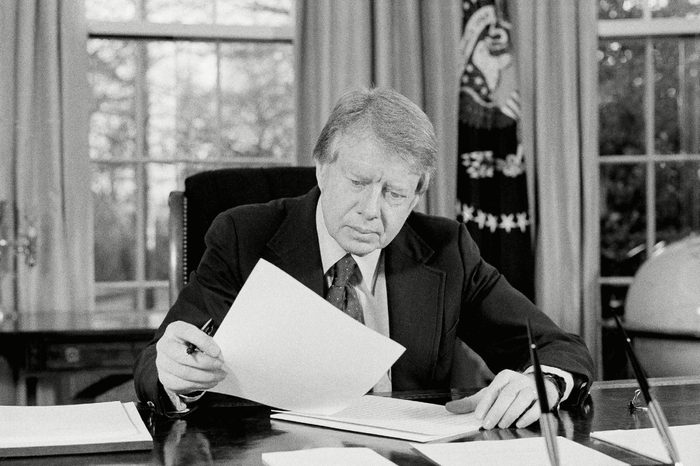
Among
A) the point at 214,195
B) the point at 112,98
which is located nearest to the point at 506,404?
the point at 214,195

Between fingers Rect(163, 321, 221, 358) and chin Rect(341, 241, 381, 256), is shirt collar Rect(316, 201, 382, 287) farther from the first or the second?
fingers Rect(163, 321, 221, 358)

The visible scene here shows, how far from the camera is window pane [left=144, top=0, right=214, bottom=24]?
419 centimetres

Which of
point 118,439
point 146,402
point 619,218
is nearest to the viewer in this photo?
point 118,439

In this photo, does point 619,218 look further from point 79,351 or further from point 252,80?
point 79,351

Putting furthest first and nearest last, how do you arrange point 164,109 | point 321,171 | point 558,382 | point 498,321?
1. point 164,109
2. point 498,321
3. point 321,171
4. point 558,382

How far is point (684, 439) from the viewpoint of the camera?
1.34 meters

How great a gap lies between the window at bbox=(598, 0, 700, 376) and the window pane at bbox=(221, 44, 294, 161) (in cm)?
147

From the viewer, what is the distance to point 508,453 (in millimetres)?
1239

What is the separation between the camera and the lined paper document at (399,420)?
4.47ft

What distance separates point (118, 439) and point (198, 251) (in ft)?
3.54

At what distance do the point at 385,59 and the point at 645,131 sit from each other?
1321 millimetres

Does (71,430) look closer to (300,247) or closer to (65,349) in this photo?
(300,247)

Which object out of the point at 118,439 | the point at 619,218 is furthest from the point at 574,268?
the point at 118,439

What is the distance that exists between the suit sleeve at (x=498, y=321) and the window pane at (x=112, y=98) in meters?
2.47
